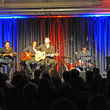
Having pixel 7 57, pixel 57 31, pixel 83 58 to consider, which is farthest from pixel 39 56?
pixel 57 31

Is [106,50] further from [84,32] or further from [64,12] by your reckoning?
[64,12]

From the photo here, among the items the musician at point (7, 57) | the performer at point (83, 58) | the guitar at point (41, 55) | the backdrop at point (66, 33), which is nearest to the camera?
the musician at point (7, 57)

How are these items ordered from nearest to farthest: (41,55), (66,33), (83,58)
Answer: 1. (41,55)
2. (83,58)
3. (66,33)

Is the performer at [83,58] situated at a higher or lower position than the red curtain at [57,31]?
lower

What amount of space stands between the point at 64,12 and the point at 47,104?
8.29m

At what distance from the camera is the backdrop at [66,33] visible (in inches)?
441

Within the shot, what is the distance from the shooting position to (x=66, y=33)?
11258mm

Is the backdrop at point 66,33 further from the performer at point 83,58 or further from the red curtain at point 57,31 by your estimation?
the performer at point 83,58

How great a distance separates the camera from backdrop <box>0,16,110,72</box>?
1120cm

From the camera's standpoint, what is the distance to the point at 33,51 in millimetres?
9477

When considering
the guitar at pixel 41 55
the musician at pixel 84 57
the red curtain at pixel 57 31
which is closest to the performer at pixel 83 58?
the musician at pixel 84 57

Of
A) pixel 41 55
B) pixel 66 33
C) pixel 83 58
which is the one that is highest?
pixel 66 33

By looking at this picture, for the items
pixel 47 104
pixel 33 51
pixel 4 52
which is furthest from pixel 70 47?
pixel 47 104

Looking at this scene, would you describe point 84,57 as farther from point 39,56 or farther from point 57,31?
point 57,31
